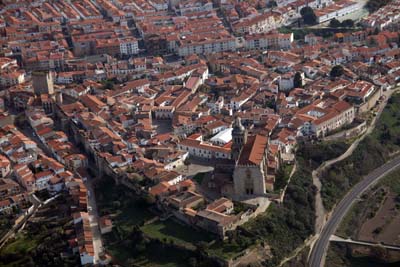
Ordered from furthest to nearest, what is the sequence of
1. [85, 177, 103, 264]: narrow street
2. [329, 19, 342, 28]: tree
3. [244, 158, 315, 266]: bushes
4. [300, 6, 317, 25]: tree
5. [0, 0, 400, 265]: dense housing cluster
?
[300, 6, 317, 25]: tree < [329, 19, 342, 28]: tree < [0, 0, 400, 265]: dense housing cluster < [85, 177, 103, 264]: narrow street < [244, 158, 315, 266]: bushes

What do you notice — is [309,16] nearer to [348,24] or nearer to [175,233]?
[348,24]

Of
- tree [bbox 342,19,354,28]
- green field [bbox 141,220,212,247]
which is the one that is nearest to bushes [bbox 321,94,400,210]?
green field [bbox 141,220,212,247]

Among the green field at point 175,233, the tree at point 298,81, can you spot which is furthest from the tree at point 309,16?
the green field at point 175,233

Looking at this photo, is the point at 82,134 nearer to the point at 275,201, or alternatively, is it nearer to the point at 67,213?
the point at 67,213

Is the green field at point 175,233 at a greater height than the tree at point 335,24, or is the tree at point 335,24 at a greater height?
the tree at point 335,24

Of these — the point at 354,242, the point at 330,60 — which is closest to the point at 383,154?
the point at 354,242

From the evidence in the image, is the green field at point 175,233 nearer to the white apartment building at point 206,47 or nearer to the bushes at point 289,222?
the bushes at point 289,222

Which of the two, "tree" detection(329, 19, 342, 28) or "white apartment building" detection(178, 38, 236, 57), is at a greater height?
"tree" detection(329, 19, 342, 28)

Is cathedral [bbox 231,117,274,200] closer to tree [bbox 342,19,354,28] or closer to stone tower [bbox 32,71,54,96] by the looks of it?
stone tower [bbox 32,71,54,96]
